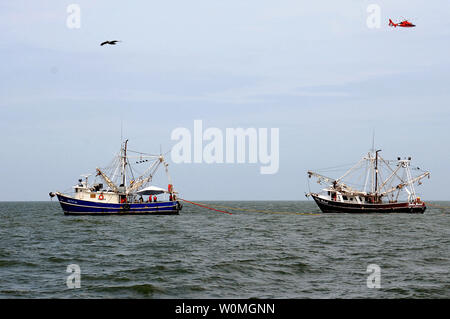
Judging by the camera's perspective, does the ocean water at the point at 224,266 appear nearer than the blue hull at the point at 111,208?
Yes

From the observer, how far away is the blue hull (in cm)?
6619

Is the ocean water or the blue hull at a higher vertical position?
the blue hull

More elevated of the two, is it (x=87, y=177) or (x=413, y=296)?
(x=87, y=177)

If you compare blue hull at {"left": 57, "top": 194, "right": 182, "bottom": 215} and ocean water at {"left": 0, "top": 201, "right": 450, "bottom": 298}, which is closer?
ocean water at {"left": 0, "top": 201, "right": 450, "bottom": 298}

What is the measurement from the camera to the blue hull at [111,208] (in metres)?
66.2

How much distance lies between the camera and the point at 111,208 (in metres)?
66.8

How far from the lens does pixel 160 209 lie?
6912cm

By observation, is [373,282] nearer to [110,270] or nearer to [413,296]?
[413,296]

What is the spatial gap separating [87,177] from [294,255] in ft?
146

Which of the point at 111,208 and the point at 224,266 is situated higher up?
the point at 111,208

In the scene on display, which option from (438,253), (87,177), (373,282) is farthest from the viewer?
(87,177)

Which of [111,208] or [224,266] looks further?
[111,208]

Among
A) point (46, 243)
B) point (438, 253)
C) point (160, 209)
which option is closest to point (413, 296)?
point (438, 253)

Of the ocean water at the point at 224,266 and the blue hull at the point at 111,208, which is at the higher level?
the blue hull at the point at 111,208
